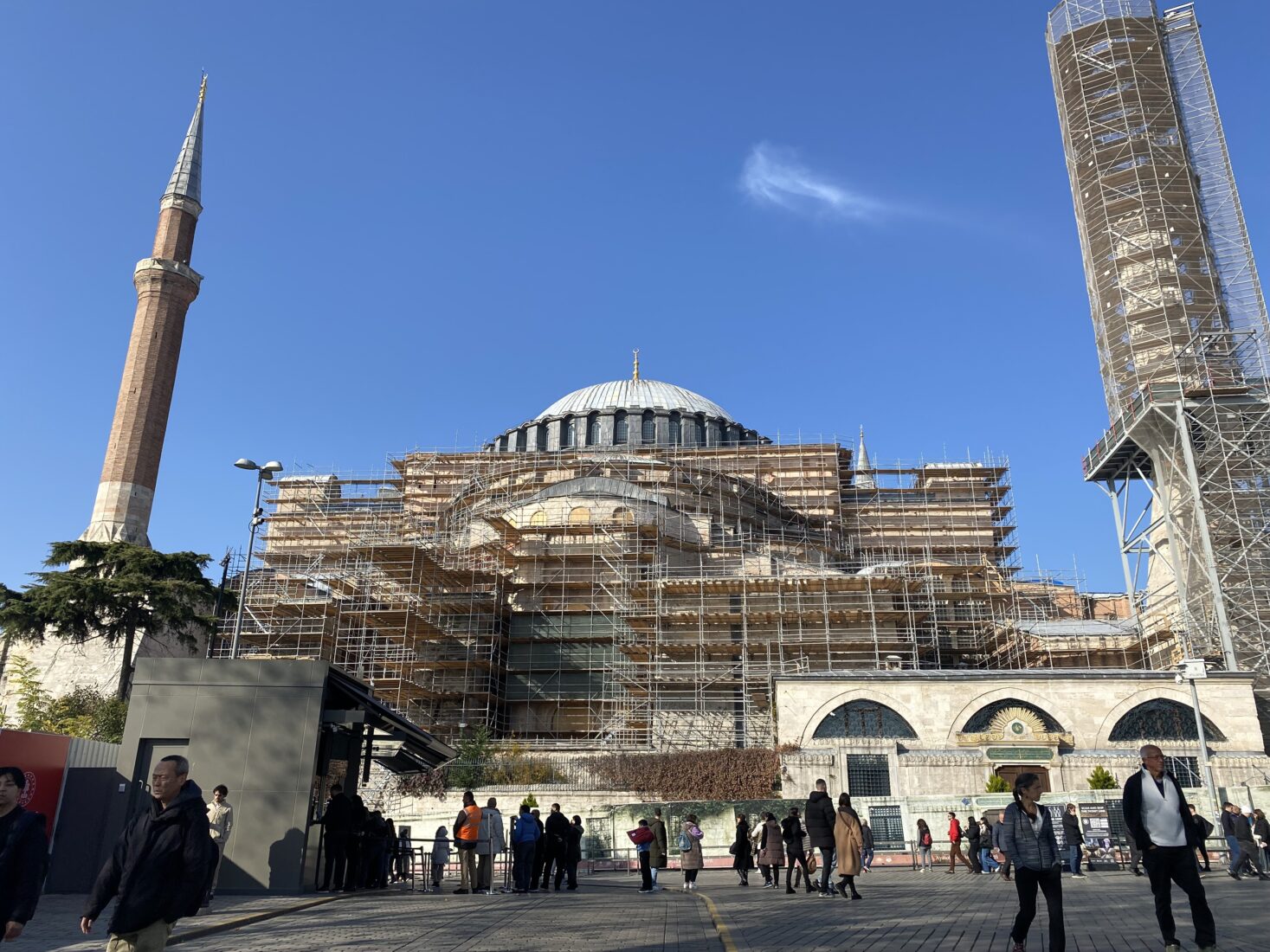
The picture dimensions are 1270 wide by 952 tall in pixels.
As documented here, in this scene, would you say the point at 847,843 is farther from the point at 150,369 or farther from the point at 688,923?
the point at 150,369

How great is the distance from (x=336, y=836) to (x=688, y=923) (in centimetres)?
621

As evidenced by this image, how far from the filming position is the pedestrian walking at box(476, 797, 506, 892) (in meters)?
15.4

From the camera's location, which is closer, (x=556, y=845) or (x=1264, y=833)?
(x=556, y=845)

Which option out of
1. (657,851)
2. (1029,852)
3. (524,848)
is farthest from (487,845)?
(1029,852)

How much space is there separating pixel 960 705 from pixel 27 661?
1343 inches

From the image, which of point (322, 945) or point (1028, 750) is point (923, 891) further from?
point (1028, 750)

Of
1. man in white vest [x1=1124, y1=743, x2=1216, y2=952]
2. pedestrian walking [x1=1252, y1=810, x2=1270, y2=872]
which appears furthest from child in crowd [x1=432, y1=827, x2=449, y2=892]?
pedestrian walking [x1=1252, y1=810, x2=1270, y2=872]

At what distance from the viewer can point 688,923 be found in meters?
10.7

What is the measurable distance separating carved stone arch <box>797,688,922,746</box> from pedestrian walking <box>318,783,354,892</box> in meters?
18.9

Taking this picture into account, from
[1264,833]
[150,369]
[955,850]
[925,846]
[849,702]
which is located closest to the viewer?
[1264,833]

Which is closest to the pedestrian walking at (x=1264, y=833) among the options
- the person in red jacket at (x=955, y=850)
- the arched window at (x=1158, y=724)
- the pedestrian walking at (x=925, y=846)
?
the person in red jacket at (x=955, y=850)

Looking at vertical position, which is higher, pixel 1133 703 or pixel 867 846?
pixel 1133 703

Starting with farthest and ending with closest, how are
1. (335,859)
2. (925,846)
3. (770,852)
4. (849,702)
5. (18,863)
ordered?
(849,702)
(925,846)
(770,852)
(335,859)
(18,863)

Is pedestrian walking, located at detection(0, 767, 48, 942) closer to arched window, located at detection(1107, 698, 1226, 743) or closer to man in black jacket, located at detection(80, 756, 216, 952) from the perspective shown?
man in black jacket, located at detection(80, 756, 216, 952)
